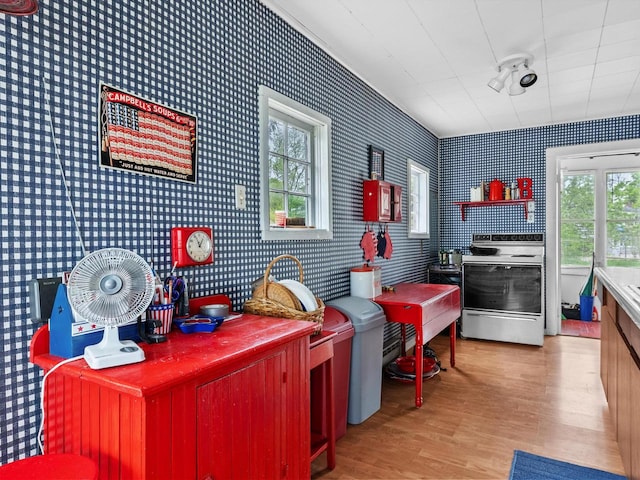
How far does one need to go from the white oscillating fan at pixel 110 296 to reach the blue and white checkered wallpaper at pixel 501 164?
5.12m

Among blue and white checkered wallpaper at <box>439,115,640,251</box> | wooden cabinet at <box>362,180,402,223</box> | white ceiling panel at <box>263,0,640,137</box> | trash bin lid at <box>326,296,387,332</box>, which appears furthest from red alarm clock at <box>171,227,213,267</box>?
blue and white checkered wallpaper at <box>439,115,640,251</box>

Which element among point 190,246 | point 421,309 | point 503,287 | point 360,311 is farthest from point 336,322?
point 503,287

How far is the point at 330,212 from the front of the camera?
3.19 meters

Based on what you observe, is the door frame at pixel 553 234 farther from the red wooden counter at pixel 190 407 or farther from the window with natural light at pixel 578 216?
the red wooden counter at pixel 190 407

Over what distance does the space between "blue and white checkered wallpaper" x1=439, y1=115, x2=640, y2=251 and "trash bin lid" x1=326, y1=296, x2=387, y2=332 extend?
3228mm

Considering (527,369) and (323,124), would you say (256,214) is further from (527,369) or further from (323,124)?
(527,369)

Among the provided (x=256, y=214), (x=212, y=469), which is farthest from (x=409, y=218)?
(x=212, y=469)

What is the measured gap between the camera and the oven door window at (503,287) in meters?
4.75

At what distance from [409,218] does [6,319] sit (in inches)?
159

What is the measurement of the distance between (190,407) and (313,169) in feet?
7.34

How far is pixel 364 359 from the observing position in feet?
9.07

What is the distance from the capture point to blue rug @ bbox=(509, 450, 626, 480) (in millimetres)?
2209

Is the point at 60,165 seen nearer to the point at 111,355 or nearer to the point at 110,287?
the point at 110,287

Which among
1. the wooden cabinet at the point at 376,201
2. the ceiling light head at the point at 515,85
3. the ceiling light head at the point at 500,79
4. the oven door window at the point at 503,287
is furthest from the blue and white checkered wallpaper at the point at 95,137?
the oven door window at the point at 503,287
